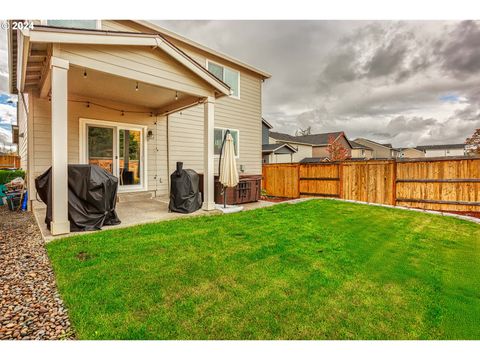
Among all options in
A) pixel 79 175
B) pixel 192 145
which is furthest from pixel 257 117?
pixel 79 175

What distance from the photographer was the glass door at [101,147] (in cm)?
688

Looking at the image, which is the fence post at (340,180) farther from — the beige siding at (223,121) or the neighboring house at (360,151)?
the neighboring house at (360,151)

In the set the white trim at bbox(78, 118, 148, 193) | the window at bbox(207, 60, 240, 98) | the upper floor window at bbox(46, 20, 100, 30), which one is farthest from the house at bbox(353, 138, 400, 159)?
the upper floor window at bbox(46, 20, 100, 30)

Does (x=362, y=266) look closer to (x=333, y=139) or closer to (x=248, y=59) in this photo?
(x=248, y=59)

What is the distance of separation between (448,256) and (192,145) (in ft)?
24.4

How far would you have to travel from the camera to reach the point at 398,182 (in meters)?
→ 7.87

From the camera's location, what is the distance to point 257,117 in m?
10.9

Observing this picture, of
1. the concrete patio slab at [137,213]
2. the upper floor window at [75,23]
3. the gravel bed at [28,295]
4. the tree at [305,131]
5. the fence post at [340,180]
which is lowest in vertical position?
the gravel bed at [28,295]

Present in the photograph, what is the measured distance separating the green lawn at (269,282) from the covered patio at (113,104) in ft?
5.43

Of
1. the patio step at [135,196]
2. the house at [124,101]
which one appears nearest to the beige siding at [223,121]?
the house at [124,101]

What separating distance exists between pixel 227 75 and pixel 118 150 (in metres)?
5.02

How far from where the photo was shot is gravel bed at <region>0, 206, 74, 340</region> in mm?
1888

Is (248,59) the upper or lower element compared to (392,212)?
upper

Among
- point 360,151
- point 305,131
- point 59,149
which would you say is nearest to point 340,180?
point 59,149
